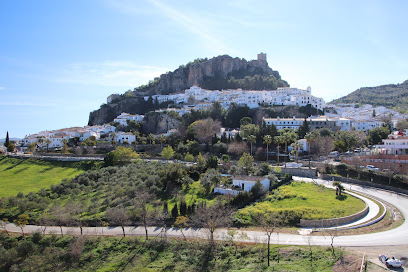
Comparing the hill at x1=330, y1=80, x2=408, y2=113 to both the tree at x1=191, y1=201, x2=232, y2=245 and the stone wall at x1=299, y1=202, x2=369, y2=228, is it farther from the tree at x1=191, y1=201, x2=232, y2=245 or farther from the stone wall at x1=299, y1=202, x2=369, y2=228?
the tree at x1=191, y1=201, x2=232, y2=245

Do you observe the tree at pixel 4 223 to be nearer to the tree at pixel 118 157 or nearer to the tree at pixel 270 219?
the tree at pixel 118 157

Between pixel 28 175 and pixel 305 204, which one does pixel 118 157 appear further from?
pixel 305 204

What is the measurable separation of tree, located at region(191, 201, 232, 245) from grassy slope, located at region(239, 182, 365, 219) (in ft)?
8.70

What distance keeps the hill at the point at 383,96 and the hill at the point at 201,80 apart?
53.1 metres

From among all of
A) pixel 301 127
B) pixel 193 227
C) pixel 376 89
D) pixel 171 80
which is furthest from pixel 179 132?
pixel 376 89

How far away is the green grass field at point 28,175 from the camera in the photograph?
1871 inches

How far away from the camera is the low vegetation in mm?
20656

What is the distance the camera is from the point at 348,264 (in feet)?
61.1

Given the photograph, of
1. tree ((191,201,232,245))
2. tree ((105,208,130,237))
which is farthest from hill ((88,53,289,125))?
tree ((191,201,232,245))

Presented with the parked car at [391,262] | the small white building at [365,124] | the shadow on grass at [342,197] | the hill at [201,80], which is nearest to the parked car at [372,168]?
the shadow on grass at [342,197]

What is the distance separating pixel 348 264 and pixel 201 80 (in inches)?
4566

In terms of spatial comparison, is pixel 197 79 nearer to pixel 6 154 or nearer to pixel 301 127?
pixel 301 127

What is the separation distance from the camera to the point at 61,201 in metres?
39.1

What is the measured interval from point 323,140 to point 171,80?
8797 cm
